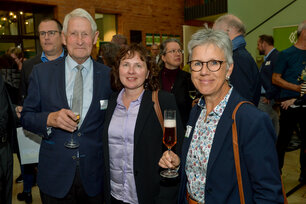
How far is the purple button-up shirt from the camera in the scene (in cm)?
173

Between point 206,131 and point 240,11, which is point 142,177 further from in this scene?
point 240,11

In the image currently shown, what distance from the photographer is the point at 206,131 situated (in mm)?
1391

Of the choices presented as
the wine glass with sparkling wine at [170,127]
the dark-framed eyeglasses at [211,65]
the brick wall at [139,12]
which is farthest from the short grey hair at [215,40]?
the brick wall at [139,12]

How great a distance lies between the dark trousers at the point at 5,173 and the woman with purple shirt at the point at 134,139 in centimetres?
81

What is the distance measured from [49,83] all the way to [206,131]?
1178mm

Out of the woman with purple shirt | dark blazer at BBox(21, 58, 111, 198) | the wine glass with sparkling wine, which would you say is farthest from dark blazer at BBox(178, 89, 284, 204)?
dark blazer at BBox(21, 58, 111, 198)

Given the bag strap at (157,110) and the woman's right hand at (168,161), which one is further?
the bag strap at (157,110)

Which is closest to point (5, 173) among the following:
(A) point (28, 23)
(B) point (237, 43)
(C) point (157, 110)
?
(C) point (157, 110)

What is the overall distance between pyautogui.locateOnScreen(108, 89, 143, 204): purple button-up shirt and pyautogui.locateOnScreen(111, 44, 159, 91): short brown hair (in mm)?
240

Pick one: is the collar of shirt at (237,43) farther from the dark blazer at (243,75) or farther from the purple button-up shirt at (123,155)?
the purple button-up shirt at (123,155)

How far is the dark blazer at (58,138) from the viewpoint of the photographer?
5.76 ft

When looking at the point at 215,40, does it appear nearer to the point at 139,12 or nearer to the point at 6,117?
the point at 6,117

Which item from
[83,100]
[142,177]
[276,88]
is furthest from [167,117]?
[276,88]

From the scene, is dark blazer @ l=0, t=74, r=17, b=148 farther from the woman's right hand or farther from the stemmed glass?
the woman's right hand
